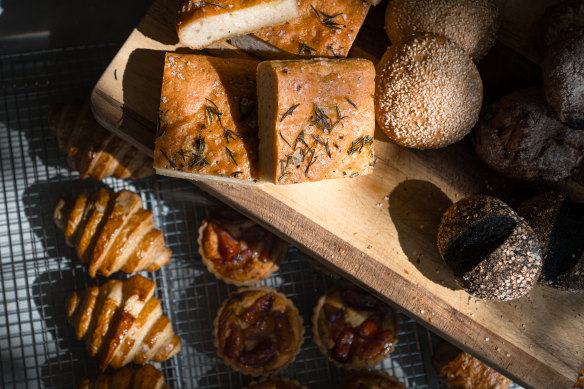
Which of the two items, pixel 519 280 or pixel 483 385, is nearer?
pixel 519 280

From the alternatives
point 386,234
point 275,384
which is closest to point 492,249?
point 386,234

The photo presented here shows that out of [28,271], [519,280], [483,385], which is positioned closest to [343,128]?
[519,280]

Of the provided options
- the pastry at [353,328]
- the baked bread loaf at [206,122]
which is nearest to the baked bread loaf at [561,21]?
the baked bread loaf at [206,122]

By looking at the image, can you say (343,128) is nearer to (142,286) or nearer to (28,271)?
(142,286)

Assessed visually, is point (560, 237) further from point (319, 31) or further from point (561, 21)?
point (319, 31)

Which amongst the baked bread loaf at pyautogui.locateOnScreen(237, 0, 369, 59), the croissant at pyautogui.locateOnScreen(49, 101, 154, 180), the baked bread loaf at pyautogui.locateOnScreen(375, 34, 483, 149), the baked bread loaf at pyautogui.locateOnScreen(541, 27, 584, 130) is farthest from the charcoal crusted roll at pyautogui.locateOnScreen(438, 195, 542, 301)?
the croissant at pyautogui.locateOnScreen(49, 101, 154, 180)
